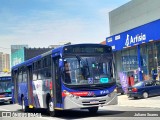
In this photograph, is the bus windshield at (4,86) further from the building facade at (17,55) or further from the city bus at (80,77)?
the building facade at (17,55)

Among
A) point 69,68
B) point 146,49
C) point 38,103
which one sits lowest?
point 38,103

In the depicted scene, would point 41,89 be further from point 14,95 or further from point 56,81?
point 14,95

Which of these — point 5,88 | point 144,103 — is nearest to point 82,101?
point 144,103

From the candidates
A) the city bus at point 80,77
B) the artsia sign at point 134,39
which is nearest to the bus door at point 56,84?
the city bus at point 80,77

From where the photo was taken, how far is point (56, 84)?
16.4 m

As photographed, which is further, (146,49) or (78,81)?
(146,49)

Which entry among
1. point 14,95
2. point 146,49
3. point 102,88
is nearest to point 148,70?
point 146,49

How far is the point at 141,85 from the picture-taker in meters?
29.5

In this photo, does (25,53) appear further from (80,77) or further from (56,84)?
(80,77)

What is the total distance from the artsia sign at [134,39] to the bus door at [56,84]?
20.8 m

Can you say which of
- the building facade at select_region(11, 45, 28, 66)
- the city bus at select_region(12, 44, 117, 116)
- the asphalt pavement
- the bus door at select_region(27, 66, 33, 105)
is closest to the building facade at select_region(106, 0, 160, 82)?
the asphalt pavement

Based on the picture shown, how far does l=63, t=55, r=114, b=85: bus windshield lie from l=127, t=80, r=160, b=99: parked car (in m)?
13.4

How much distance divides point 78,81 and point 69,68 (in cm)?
67

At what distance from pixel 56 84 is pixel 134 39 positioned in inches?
896
